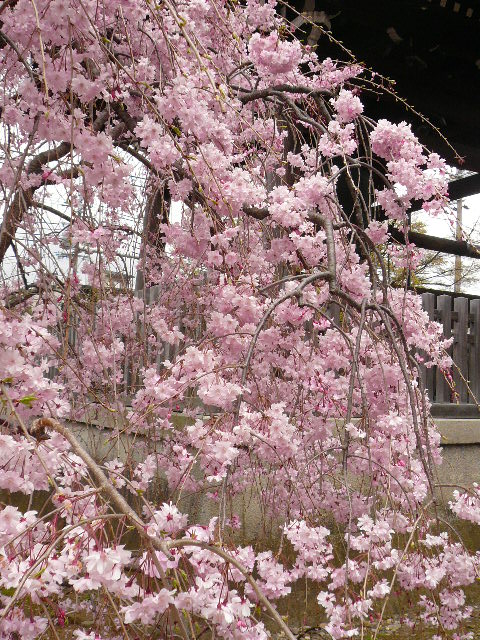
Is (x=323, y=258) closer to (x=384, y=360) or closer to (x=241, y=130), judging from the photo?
(x=384, y=360)

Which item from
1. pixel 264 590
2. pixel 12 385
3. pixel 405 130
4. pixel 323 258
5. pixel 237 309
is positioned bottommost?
pixel 264 590

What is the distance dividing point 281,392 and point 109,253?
98 cm

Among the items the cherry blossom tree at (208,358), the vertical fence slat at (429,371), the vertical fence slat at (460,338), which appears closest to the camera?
the cherry blossom tree at (208,358)

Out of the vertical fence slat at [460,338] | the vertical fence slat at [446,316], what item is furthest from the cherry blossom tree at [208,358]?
the vertical fence slat at [460,338]

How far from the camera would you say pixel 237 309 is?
195cm

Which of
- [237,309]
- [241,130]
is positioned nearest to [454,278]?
[241,130]

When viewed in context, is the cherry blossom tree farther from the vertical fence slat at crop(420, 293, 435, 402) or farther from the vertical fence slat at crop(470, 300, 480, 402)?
the vertical fence slat at crop(470, 300, 480, 402)

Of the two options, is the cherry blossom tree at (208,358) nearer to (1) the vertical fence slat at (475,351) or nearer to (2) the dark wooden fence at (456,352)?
(2) the dark wooden fence at (456,352)

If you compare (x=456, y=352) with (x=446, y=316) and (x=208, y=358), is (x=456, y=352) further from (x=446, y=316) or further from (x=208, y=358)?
(x=208, y=358)

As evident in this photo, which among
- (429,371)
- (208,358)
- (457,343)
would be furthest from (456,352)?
(208,358)

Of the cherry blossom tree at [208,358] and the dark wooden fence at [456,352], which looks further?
the dark wooden fence at [456,352]

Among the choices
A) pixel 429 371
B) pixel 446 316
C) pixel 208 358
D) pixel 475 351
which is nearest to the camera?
pixel 208 358

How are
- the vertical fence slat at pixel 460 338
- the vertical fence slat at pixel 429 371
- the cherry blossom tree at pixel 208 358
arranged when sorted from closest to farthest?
the cherry blossom tree at pixel 208 358 < the vertical fence slat at pixel 429 371 < the vertical fence slat at pixel 460 338

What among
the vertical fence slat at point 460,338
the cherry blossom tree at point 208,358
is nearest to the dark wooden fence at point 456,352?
the vertical fence slat at point 460,338
